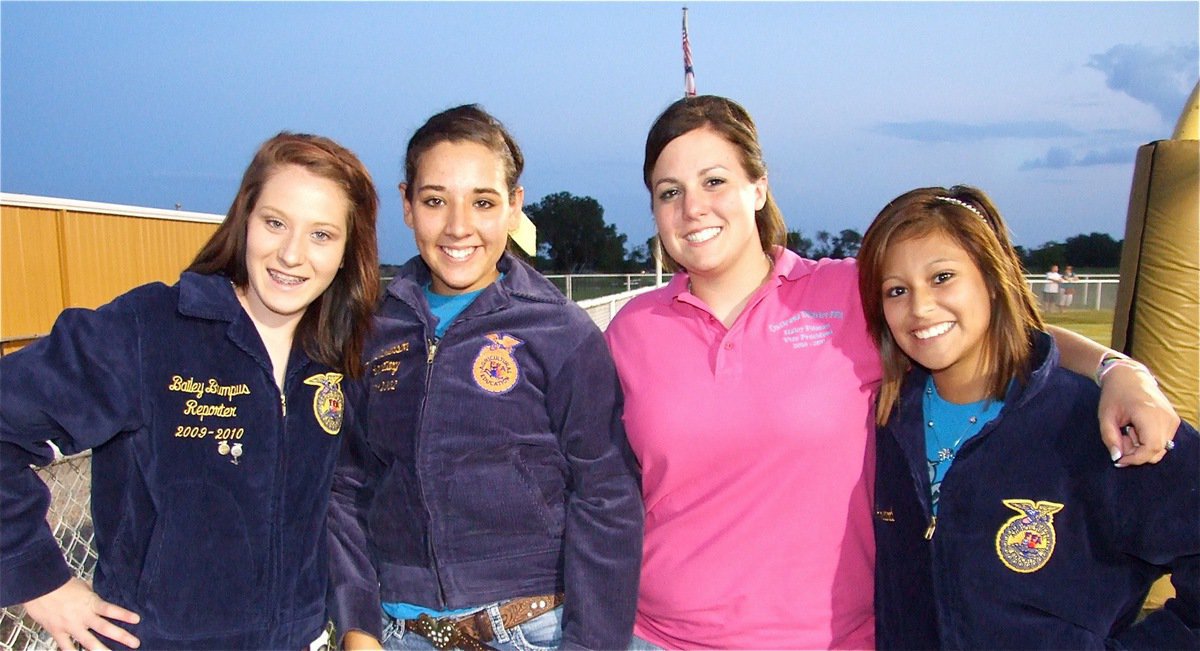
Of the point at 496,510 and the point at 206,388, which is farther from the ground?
the point at 206,388

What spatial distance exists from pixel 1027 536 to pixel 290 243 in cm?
219

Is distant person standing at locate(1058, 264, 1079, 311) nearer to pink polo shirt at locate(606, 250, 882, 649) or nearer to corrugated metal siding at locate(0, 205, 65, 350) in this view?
corrugated metal siding at locate(0, 205, 65, 350)

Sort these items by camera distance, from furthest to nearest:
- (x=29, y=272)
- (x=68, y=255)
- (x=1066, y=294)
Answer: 1. (x=1066, y=294)
2. (x=68, y=255)
3. (x=29, y=272)

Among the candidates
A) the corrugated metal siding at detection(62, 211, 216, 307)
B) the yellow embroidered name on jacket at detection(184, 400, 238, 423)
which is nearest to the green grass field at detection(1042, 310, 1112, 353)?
the corrugated metal siding at detection(62, 211, 216, 307)

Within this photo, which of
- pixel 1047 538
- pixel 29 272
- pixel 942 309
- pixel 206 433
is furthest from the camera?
pixel 29 272

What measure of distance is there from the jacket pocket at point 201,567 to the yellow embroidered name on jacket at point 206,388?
0.25 m

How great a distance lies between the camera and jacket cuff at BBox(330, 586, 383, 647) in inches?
102

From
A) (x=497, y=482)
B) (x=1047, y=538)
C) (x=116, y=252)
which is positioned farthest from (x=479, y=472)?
(x=116, y=252)

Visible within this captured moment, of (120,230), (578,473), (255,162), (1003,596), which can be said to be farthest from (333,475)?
(120,230)

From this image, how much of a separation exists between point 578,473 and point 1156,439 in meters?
1.47

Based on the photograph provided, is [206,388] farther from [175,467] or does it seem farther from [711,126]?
[711,126]

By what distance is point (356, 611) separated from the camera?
2.60m

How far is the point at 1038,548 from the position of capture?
7.55 ft

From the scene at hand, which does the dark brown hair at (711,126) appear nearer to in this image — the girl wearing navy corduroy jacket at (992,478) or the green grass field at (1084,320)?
the girl wearing navy corduroy jacket at (992,478)
